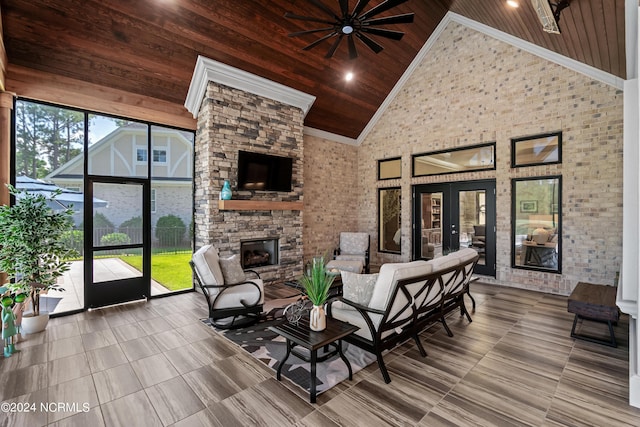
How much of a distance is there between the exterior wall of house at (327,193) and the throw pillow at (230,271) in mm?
3299

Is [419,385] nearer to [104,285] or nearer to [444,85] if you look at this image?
[104,285]

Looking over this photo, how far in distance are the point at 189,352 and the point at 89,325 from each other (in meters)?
1.92

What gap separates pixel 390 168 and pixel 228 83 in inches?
187

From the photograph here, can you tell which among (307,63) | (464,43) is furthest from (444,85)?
(307,63)

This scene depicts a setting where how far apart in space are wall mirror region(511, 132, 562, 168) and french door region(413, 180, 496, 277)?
68cm

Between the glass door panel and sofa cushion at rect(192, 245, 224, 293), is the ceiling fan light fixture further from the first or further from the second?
sofa cushion at rect(192, 245, 224, 293)

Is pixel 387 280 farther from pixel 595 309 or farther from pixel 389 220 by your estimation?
pixel 389 220

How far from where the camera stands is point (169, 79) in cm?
509

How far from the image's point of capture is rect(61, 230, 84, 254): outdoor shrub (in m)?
4.46

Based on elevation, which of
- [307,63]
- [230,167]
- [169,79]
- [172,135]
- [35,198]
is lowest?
[35,198]

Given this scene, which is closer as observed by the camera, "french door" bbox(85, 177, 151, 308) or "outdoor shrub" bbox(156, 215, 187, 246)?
"french door" bbox(85, 177, 151, 308)

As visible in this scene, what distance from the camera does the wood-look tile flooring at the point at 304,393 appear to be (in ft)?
7.32

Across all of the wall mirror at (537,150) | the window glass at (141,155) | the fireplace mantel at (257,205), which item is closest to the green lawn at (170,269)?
the fireplace mantel at (257,205)
